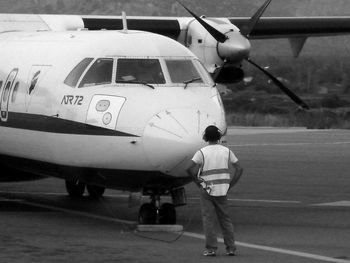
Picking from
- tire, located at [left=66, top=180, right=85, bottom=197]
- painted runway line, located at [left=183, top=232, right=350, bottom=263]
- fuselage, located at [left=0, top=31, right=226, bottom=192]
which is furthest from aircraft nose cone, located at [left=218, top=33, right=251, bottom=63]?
painted runway line, located at [left=183, top=232, right=350, bottom=263]

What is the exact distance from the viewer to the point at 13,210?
1831 centimetres

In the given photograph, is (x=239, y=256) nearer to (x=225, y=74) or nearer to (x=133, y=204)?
(x=133, y=204)

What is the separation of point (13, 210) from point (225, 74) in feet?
21.3

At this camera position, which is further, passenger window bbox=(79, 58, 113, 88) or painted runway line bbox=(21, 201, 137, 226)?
painted runway line bbox=(21, 201, 137, 226)

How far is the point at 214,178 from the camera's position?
14.2 metres

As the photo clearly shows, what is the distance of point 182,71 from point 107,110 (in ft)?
4.18

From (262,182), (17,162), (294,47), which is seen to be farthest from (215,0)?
(17,162)

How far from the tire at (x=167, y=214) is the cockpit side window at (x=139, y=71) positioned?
1.59 meters

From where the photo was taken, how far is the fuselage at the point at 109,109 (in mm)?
15250

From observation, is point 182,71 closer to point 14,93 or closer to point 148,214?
point 148,214

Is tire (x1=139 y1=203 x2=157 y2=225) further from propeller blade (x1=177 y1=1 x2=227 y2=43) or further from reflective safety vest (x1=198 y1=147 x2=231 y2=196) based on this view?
propeller blade (x1=177 y1=1 x2=227 y2=43)

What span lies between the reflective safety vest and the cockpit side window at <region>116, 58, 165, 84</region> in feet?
7.04

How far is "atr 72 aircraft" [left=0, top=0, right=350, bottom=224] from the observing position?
15.3 m

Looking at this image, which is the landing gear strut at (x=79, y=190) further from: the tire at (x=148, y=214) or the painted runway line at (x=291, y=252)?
the painted runway line at (x=291, y=252)
